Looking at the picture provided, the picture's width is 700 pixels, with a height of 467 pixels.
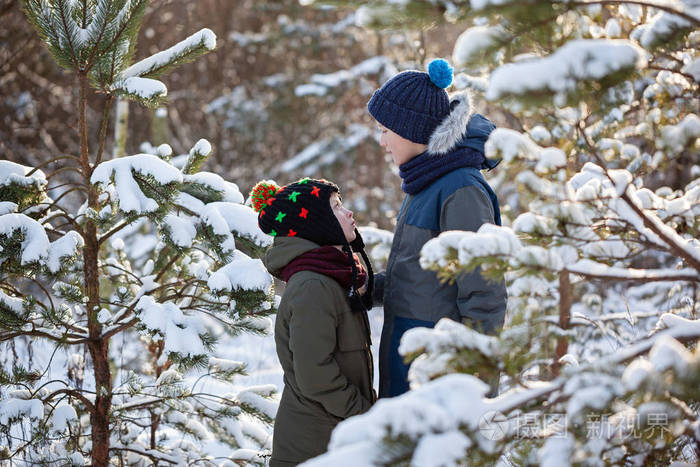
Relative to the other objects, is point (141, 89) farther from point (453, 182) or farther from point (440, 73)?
point (453, 182)

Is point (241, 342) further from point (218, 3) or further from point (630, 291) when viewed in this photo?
point (218, 3)

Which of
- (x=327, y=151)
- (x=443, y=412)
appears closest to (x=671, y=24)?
(x=443, y=412)

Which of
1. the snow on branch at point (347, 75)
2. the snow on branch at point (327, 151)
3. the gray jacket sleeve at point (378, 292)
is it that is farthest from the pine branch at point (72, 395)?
the snow on branch at point (327, 151)

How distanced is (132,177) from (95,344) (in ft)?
2.88

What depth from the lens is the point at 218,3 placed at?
14.1 meters

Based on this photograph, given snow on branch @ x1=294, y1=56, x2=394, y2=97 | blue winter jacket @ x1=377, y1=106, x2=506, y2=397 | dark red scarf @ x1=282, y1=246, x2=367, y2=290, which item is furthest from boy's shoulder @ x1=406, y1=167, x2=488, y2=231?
snow on branch @ x1=294, y1=56, x2=394, y2=97

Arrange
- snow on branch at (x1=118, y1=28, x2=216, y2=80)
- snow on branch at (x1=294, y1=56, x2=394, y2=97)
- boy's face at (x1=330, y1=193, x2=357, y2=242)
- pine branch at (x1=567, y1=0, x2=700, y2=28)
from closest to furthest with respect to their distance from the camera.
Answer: pine branch at (x1=567, y1=0, x2=700, y2=28) → boy's face at (x1=330, y1=193, x2=357, y2=242) → snow on branch at (x1=118, y1=28, x2=216, y2=80) → snow on branch at (x1=294, y1=56, x2=394, y2=97)

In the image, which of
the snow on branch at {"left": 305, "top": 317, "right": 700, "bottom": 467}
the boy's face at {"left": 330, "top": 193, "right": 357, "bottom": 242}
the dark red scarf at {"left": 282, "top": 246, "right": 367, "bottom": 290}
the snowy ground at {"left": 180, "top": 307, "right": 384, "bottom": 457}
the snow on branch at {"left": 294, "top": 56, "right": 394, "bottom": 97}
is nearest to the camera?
the snow on branch at {"left": 305, "top": 317, "right": 700, "bottom": 467}

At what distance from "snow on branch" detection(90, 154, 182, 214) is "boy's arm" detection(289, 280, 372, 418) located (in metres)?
0.72

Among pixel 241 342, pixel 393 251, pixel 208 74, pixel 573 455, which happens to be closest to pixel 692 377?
pixel 573 455

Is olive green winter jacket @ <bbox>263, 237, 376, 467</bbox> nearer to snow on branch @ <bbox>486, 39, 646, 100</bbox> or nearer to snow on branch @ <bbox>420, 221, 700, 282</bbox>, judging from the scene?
snow on branch @ <bbox>420, 221, 700, 282</bbox>

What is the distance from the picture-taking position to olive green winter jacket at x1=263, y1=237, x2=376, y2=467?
223cm

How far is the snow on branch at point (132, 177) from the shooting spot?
2367 mm

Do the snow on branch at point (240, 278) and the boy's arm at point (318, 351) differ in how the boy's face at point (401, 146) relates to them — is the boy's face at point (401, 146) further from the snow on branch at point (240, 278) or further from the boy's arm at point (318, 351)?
the snow on branch at point (240, 278)
